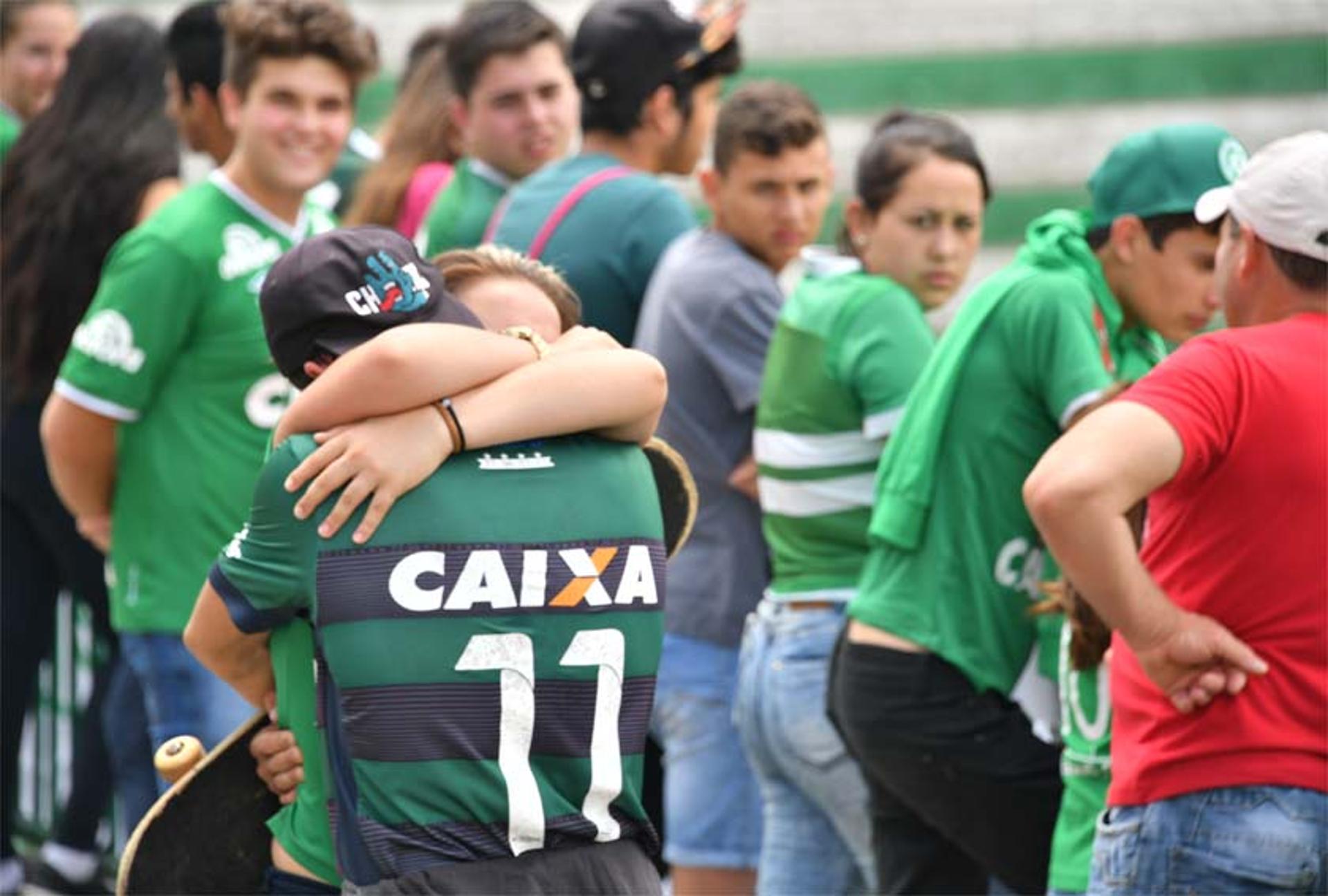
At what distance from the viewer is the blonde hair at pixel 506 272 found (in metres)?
3.53

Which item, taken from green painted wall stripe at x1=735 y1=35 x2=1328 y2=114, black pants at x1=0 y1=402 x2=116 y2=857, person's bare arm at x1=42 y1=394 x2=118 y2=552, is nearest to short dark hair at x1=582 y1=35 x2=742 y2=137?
person's bare arm at x1=42 y1=394 x2=118 y2=552

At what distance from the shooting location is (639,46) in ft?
18.3

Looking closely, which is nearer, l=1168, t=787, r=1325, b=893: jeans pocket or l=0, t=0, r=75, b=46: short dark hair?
l=1168, t=787, r=1325, b=893: jeans pocket

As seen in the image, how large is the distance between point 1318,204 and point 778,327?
160cm

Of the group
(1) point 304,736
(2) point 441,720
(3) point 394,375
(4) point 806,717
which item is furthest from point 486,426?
(4) point 806,717

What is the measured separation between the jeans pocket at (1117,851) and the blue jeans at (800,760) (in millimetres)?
1173

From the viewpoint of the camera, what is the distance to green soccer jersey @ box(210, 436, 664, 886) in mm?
3072

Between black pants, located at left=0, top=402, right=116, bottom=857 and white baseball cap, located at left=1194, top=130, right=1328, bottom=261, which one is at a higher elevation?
white baseball cap, located at left=1194, top=130, right=1328, bottom=261

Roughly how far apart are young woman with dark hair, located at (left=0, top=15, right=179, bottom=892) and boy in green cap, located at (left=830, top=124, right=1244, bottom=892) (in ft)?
7.71

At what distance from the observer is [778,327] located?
5.06m

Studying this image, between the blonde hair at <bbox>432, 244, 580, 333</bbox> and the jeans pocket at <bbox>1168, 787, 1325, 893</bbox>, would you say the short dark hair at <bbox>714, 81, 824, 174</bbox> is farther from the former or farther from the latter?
the jeans pocket at <bbox>1168, 787, 1325, 893</bbox>

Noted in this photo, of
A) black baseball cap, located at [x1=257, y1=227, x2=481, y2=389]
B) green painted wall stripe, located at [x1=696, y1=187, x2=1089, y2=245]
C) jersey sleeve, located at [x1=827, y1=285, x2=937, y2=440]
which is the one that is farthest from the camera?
green painted wall stripe, located at [x1=696, y1=187, x2=1089, y2=245]

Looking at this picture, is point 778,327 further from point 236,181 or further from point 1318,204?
point 1318,204

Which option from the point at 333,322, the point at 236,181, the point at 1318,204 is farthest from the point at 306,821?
the point at 236,181
